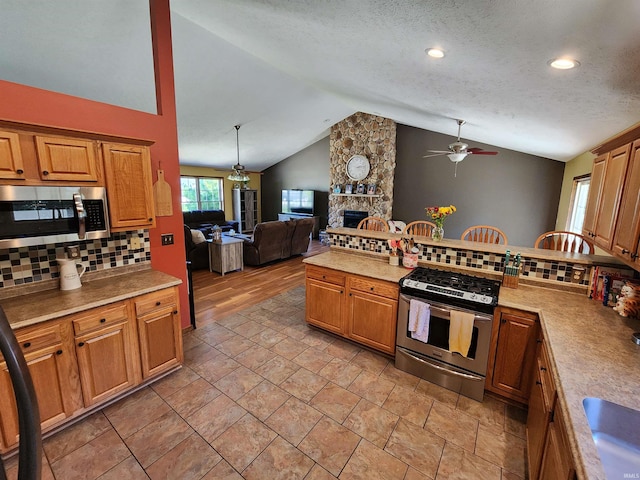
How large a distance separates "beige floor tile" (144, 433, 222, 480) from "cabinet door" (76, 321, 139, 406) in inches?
28.3

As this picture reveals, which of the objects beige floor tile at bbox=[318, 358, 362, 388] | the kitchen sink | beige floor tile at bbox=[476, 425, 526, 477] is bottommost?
beige floor tile at bbox=[476, 425, 526, 477]

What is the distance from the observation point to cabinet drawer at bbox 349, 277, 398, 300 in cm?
275

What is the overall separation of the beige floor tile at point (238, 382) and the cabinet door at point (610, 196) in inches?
111

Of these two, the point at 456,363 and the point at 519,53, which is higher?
the point at 519,53

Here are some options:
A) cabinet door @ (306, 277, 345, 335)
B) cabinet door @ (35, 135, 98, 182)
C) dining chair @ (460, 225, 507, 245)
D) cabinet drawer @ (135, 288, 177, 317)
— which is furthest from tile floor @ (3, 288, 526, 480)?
dining chair @ (460, 225, 507, 245)

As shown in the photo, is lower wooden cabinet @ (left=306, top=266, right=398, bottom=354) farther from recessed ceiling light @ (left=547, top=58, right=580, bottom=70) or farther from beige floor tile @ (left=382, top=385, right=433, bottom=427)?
recessed ceiling light @ (left=547, top=58, right=580, bottom=70)

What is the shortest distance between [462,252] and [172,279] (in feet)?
8.87

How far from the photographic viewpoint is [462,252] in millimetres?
2914

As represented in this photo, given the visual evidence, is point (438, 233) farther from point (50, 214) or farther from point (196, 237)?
point (196, 237)

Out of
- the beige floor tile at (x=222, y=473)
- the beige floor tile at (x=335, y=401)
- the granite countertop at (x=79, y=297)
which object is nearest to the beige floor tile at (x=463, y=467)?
the beige floor tile at (x=335, y=401)

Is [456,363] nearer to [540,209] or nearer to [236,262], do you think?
[236,262]

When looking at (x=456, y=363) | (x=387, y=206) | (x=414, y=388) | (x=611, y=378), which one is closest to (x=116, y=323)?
(x=414, y=388)

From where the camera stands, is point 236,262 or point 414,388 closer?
point 414,388

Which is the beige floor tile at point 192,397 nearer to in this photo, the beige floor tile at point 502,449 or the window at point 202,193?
the beige floor tile at point 502,449
